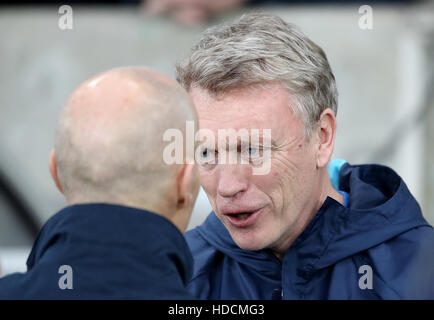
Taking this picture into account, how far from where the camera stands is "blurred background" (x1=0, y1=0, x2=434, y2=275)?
176 inches

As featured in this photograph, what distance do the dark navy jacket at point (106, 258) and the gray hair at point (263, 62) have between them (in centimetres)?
72

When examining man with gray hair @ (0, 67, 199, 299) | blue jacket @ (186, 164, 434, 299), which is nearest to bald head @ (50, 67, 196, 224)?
man with gray hair @ (0, 67, 199, 299)

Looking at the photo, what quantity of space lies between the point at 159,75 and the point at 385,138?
3193mm

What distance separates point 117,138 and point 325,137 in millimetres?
965

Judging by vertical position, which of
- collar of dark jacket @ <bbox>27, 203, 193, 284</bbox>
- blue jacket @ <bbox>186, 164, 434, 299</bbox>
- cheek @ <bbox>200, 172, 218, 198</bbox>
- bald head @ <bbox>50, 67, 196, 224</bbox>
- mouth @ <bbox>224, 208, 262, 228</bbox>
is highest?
bald head @ <bbox>50, 67, 196, 224</bbox>

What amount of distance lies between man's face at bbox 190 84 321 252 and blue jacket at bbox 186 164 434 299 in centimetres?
9

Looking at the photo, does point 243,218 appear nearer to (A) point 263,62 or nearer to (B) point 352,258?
(B) point 352,258

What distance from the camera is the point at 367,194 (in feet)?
7.25

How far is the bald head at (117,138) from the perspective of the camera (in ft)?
Result: 4.66

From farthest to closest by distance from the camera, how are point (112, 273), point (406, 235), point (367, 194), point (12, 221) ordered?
1. point (12, 221)
2. point (367, 194)
3. point (406, 235)
4. point (112, 273)

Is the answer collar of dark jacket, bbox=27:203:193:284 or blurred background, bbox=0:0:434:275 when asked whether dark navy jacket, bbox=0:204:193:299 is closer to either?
collar of dark jacket, bbox=27:203:193:284

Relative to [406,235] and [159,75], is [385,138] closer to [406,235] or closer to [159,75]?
[406,235]

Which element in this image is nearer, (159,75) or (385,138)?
(159,75)
